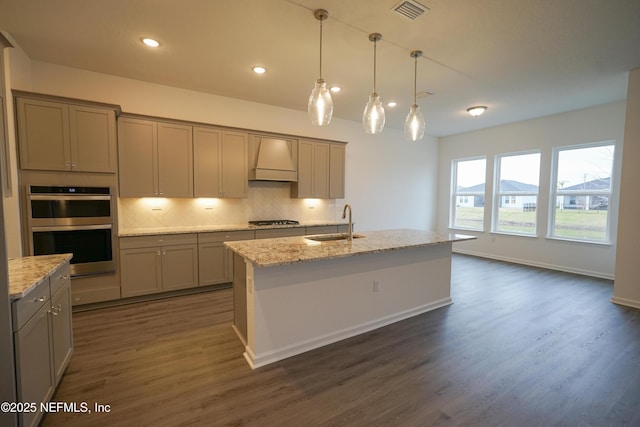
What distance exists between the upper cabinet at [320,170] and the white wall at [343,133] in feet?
1.28

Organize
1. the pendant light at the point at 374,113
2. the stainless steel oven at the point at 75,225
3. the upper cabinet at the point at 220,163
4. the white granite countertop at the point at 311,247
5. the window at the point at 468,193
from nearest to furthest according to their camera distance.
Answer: the white granite countertop at the point at 311,247
the pendant light at the point at 374,113
the stainless steel oven at the point at 75,225
the upper cabinet at the point at 220,163
the window at the point at 468,193

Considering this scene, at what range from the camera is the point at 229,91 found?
428cm

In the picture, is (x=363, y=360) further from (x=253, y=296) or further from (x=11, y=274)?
(x=11, y=274)

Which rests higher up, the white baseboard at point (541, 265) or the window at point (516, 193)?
the window at point (516, 193)

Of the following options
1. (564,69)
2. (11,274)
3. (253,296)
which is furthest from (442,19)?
(11,274)

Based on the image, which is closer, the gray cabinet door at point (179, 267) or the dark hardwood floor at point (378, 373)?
the dark hardwood floor at point (378, 373)

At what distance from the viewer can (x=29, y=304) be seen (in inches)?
61.2

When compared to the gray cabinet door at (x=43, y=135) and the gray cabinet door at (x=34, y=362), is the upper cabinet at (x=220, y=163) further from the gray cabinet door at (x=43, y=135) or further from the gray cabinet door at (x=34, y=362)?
the gray cabinet door at (x=34, y=362)

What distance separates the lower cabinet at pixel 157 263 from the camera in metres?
3.49

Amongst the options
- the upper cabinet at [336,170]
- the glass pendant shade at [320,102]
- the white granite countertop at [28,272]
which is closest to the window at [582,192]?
the upper cabinet at [336,170]

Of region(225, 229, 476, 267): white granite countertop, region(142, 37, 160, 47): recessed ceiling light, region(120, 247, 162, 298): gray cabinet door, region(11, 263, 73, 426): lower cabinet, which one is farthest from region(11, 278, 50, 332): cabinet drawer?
region(142, 37, 160, 47): recessed ceiling light

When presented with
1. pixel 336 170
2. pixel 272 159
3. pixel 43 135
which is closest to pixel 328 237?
pixel 272 159

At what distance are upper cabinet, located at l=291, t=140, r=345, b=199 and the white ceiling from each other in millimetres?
1039

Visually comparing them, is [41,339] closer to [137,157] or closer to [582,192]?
[137,157]
